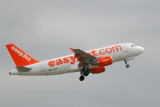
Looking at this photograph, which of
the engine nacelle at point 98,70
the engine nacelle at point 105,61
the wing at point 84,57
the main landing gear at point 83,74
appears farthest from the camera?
the engine nacelle at point 98,70

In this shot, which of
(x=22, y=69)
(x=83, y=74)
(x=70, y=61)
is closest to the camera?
(x=22, y=69)

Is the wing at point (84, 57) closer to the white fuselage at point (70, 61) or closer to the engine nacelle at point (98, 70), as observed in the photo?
the white fuselage at point (70, 61)

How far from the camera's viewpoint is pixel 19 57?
2862 inches

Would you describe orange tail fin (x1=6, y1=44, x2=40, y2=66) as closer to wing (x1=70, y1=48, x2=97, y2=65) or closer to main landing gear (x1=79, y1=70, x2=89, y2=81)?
wing (x1=70, y1=48, x2=97, y2=65)

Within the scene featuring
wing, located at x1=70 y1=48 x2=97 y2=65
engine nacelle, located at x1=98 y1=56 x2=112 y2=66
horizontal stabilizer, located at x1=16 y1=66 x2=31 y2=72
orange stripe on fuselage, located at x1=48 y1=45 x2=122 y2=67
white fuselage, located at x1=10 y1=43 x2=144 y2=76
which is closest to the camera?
wing, located at x1=70 y1=48 x2=97 y2=65

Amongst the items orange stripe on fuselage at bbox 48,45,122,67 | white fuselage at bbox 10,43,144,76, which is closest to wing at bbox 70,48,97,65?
orange stripe on fuselage at bbox 48,45,122,67

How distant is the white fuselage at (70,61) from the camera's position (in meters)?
71.2

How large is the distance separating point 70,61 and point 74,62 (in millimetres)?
782

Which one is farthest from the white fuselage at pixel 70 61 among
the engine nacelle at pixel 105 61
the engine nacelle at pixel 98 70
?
the engine nacelle at pixel 98 70

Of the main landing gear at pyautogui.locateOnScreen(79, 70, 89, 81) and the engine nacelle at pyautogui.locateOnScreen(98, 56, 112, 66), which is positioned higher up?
the engine nacelle at pyautogui.locateOnScreen(98, 56, 112, 66)

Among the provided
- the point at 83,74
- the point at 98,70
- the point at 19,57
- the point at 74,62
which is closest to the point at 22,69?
the point at 19,57

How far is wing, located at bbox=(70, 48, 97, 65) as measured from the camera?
228 feet

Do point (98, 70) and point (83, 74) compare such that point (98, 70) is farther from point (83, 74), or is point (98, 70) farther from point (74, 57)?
point (74, 57)

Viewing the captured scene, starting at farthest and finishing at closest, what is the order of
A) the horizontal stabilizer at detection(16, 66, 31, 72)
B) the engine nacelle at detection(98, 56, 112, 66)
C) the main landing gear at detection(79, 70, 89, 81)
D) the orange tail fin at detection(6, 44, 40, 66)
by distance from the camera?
1. the orange tail fin at detection(6, 44, 40, 66)
2. the main landing gear at detection(79, 70, 89, 81)
3. the engine nacelle at detection(98, 56, 112, 66)
4. the horizontal stabilizer at detection(16, 66, 31, 72)
